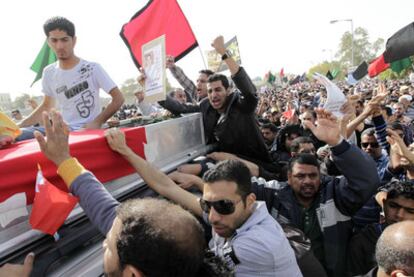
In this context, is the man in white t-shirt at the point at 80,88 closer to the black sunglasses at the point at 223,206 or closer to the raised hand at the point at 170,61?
the black sunglasses at the point at 223,206

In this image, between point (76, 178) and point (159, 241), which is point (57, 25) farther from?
point (159, 241)

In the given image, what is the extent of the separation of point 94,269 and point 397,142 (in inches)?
113

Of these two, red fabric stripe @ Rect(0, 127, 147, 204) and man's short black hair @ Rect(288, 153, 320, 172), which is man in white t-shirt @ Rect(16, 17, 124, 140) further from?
man's short black hair @ Rect(288, 153, 320, 172)

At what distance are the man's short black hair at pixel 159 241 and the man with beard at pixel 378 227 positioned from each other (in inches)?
66.9

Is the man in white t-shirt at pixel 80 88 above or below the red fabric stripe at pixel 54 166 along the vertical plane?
above

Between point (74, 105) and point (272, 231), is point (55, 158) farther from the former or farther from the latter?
point (74, 105)

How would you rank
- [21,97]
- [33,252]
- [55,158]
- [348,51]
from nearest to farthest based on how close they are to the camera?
[33,252], [55,158], [21,97], [348,51]

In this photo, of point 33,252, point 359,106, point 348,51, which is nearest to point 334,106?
point 33,252

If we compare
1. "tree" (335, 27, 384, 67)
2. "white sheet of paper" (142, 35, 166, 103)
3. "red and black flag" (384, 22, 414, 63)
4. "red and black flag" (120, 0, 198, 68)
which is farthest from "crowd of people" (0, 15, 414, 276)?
"tree" (335, 27, 384, 67)

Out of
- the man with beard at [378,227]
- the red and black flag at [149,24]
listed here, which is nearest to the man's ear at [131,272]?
the man with beard at [378,227]

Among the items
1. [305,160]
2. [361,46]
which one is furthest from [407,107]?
[361,46]

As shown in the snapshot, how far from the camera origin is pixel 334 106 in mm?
2707

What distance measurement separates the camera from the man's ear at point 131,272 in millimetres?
1085

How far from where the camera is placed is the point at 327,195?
8.41 ft
